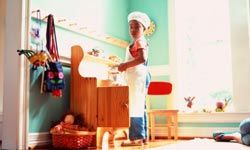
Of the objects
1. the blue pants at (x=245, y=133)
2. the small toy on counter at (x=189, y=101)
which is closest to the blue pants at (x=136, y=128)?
the blue pants at (x=245, y=133)

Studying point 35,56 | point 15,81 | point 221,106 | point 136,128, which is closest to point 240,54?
point 221,106

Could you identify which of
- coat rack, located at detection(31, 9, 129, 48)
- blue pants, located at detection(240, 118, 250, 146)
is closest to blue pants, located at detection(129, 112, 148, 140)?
blue pants, located at detection(240, 118, 250, 146)

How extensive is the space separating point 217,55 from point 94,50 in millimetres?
1655

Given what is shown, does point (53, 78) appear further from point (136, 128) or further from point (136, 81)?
point (136, 128)

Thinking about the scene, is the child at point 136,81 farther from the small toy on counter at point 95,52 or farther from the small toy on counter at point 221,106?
the small toy on counter at point 221,106

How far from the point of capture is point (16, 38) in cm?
284

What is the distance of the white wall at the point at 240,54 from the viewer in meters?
3.87

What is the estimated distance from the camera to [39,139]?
9.65 ft

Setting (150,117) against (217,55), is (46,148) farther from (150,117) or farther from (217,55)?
(217,55)

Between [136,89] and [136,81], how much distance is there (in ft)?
0.24

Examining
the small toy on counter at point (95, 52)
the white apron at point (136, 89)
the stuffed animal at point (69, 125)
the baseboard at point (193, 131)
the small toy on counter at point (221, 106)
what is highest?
the small toy on counter at point (95, 52)

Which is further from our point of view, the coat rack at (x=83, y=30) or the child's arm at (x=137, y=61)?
the coat rack at (x=83, y=30)

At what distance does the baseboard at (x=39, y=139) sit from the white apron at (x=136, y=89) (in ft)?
2.47

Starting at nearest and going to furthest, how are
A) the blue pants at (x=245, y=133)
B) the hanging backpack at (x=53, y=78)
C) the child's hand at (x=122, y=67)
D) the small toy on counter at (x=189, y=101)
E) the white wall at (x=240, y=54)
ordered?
the blue pants at (x=245, y=133), the hanging backpack at (x=53, y=78), the child's hand at (x=122, y=67), the white wall at (x=240, y=54), the small toy on counter at (x=189, y=101)
